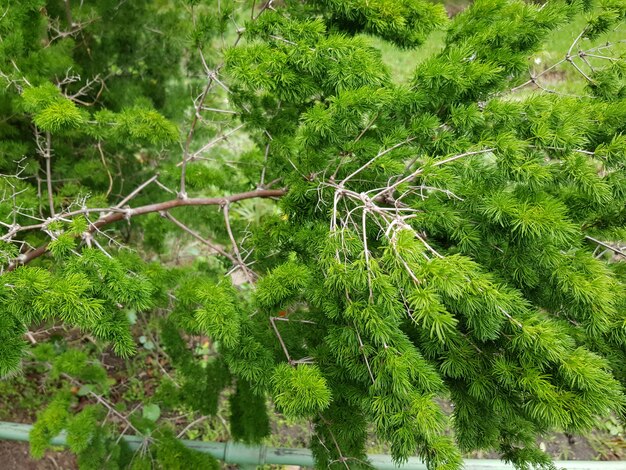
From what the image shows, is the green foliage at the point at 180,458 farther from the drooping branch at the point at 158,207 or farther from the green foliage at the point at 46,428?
the drooping branch at the point at 158,207

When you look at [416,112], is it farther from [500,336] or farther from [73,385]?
[73,385]

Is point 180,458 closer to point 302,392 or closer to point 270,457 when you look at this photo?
point 270,457

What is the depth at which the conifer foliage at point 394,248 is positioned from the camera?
1.24 m

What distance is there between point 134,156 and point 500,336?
275cm

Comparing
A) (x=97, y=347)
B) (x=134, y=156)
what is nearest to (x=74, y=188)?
(x=134, y=156)

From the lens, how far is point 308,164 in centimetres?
179

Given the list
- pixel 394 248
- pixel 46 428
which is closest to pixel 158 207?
pixel 46 428

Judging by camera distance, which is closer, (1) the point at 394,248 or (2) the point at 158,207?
(1) the point at 394,248

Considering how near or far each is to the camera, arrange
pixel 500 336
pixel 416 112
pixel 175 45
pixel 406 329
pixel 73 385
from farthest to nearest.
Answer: pixel 73 385 → pixel 175 45 → pixel 416 112 → pixel 406 329 → pixel 500 336

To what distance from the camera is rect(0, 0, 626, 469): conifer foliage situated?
1238 mm

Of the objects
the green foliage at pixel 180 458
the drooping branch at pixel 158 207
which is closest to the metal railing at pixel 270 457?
the green foliage at pixel 180 458

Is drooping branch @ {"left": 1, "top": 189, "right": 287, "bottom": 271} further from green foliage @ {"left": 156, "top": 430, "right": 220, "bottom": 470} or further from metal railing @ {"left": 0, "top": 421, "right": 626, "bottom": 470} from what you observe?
green foliage @ {"left": 156, "top": 430, "right": 220, "bottom": 470}

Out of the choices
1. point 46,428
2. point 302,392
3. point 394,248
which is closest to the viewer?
point 394,248

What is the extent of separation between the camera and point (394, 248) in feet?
3.87
